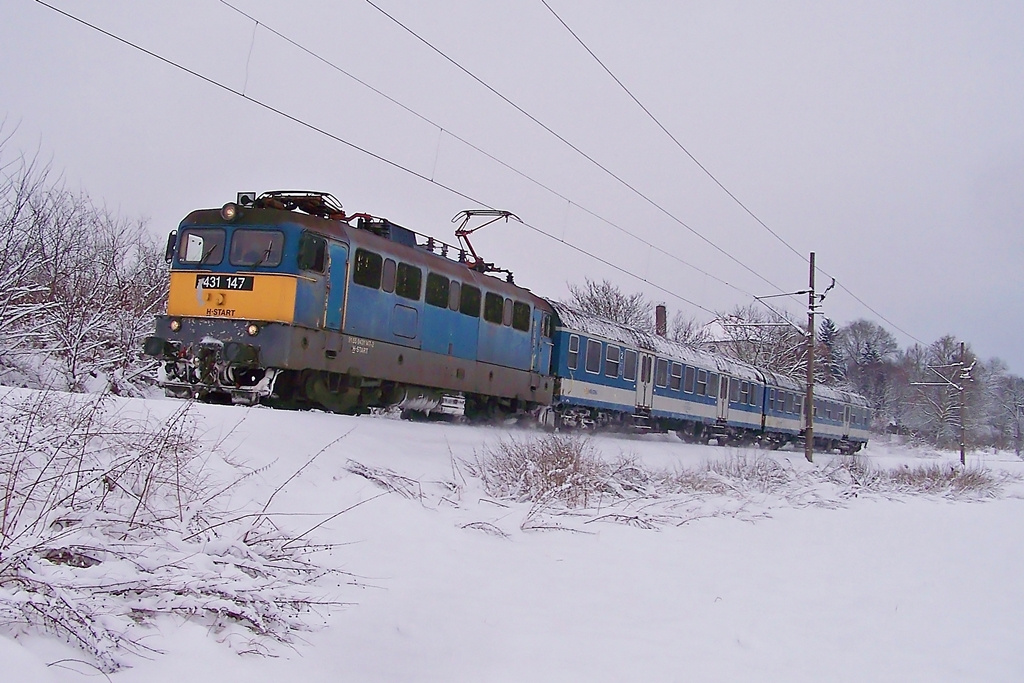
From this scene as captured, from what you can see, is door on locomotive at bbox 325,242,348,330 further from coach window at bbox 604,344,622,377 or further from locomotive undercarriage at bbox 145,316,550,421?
coach window at bbox 604,344,622,377

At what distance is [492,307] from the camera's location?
16.7 metres

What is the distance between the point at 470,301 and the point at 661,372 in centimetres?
1093

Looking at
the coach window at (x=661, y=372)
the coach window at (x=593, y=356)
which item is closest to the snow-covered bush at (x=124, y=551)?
the coach window at (x=593, y=356)

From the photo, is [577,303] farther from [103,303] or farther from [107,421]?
[107,421]

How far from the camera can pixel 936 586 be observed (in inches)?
335

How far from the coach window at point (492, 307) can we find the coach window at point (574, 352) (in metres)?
3.70

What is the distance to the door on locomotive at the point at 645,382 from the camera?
24.1 m

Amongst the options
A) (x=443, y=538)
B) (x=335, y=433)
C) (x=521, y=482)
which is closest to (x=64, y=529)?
(x=443, y=538)

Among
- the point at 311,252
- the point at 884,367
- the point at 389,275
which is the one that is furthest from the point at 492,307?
the point at 884,367

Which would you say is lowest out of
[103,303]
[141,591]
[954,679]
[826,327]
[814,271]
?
[954,679]

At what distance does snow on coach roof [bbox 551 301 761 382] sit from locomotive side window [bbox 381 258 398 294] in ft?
23.0

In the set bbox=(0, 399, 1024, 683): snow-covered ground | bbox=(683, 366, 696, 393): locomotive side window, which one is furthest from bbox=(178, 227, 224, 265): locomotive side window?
bbox=(683, 366, 696, 393): locomotive side window

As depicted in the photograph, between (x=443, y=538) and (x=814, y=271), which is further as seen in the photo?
(x=814, y=271)

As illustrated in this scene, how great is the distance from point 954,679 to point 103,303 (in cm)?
1592
